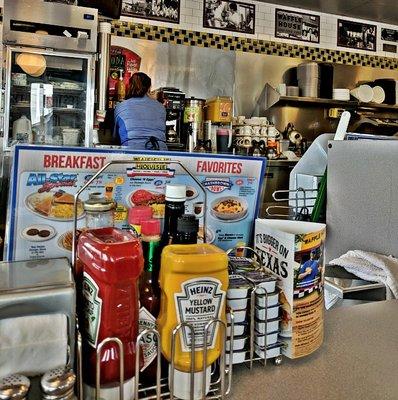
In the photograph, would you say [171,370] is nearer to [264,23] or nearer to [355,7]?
[264,23]

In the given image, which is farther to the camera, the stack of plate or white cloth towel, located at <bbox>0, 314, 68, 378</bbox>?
the stack of plate

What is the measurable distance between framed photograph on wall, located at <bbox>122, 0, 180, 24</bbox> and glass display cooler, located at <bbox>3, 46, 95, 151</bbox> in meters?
1.10

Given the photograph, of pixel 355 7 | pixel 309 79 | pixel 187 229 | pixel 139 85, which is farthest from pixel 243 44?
pixel 187 229

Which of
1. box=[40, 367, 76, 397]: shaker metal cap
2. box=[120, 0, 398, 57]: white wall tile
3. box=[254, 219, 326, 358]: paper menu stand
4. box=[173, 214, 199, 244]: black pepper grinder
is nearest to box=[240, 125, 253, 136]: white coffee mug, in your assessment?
box=[120, 0, 398, 57]: white wall tile

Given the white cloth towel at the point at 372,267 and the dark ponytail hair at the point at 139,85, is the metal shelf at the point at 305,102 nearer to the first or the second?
the dark ponytail hair at the point at 139,85

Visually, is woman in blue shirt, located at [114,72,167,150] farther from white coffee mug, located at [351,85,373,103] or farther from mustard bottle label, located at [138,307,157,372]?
mustard bottle label, located at [138,307,157,372]

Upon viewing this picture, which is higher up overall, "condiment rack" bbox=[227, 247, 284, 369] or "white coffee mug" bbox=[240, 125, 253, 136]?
"white coffee mug" bbox=[240, 125, 253, 136]

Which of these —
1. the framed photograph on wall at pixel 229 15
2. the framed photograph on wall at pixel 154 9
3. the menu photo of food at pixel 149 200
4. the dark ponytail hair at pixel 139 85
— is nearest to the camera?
the menu photo of food at pixel 149 200

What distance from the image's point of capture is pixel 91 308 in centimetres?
57

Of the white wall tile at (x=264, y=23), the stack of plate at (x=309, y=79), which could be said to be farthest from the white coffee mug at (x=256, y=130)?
the white wall tile at (x=264, y=23)

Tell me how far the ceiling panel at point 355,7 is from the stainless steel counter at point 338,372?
530 cm

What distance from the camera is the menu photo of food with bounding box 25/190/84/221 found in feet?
2.33

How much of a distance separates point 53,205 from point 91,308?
0.22 metres

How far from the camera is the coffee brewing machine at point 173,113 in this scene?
4535mm
